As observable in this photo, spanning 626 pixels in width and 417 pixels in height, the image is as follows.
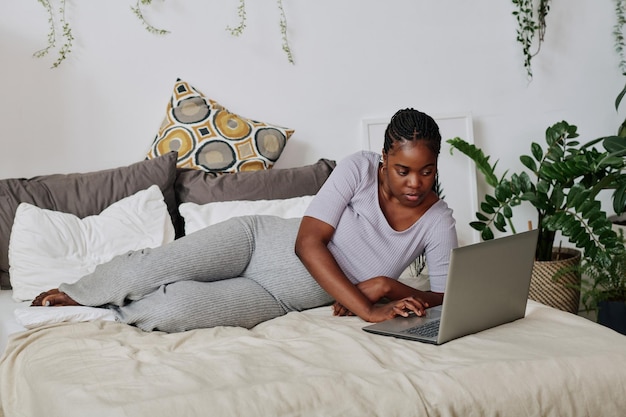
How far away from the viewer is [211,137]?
322cm

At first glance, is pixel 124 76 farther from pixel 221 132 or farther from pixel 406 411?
pixel 406 411

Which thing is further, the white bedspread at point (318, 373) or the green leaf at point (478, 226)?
the green leaf at point (478, 226)

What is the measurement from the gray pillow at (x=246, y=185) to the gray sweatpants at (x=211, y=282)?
58 centimetres

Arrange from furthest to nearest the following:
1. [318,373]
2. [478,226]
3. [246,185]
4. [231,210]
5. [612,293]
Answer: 1. [478,226]
2. [612,293]
3. [246,185]
4. [231,210]
5. [318,373]

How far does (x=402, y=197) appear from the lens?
2.26 metres

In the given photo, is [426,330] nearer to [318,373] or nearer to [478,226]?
[318,373]

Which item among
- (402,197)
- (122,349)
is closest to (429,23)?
(402,197)

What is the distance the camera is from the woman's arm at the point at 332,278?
2127mm

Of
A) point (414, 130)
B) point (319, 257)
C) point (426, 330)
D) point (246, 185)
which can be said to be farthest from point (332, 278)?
point (246, 185)

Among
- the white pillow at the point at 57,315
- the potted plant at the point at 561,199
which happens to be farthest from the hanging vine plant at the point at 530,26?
the white pillow at the point at 57,315

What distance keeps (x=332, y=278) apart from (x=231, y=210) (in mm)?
763

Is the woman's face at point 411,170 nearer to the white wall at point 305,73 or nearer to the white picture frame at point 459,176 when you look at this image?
the white wall at point 305,73

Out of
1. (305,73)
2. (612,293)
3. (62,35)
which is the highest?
(62,35)

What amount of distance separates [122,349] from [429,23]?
2.37 metres
